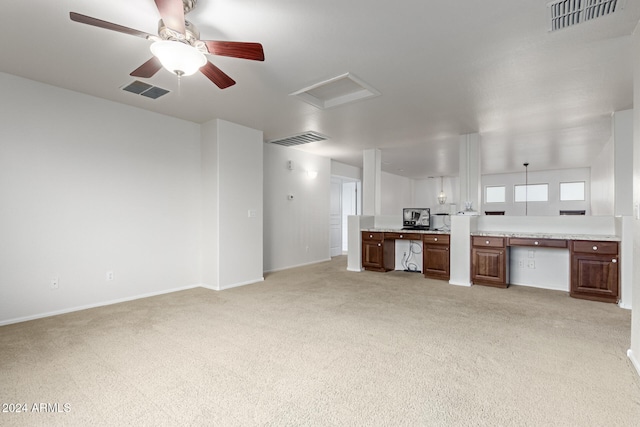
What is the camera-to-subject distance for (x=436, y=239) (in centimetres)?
526

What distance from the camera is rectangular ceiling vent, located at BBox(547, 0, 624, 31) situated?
6.72ft

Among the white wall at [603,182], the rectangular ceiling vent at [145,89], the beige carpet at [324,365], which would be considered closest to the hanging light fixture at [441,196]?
the white wall at [603,182]

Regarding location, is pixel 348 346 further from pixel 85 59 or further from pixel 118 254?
pixel 85 59

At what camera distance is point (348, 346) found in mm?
2557

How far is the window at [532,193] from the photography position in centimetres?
950

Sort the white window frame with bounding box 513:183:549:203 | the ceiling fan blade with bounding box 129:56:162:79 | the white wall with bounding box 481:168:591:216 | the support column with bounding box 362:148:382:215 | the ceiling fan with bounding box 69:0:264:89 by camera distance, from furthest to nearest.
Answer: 1. the white window frame with bounding box 513:183:549:203
2. the white wall with bounding box 481:168:591:216
3. the support column with bounding box 362:148:382:215
4. the ceiling fan blade with bounding box 129:56:162:79
5. the ceiling fan with bounding box 69:0:264:89

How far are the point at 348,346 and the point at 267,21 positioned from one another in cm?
256

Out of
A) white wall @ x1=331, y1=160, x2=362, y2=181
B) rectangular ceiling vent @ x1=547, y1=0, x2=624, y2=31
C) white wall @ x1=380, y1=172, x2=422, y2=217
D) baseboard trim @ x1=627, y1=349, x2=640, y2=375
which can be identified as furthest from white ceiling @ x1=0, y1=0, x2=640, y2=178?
white wall @ x1=380, y1=172, x2=422, y2=217

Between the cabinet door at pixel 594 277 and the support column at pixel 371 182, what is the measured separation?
3.28m

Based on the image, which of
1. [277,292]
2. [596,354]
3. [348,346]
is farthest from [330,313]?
[596,354]

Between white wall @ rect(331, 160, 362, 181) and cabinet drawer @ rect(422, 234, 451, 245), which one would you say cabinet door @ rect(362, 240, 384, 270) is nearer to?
cabinet drawer @ rect(422, 234, 451, 245)

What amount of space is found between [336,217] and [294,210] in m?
2.01

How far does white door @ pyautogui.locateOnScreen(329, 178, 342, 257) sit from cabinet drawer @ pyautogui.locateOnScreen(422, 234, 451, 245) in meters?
2.97

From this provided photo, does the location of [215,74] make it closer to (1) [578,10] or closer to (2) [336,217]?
(1) [578,10]
